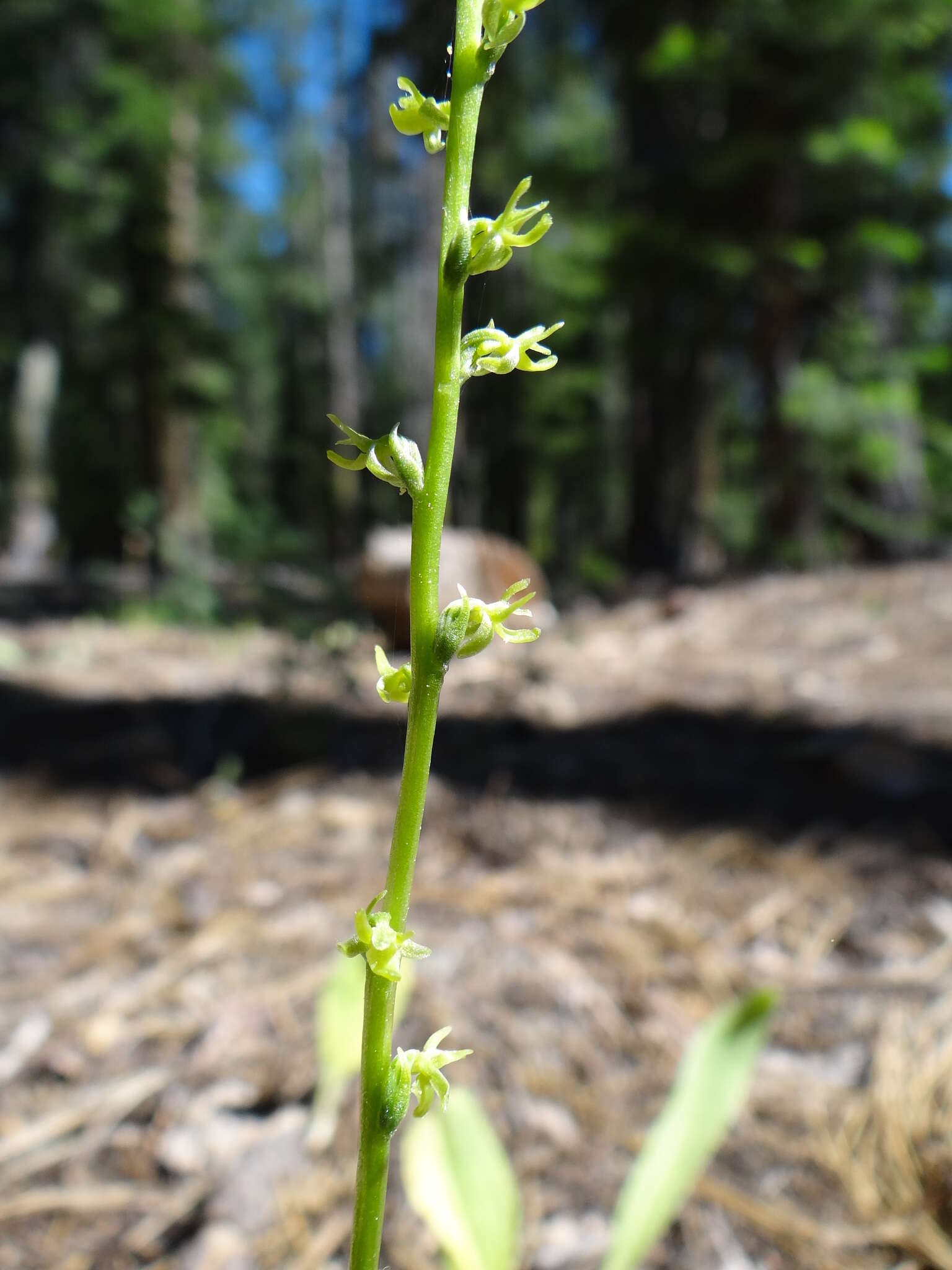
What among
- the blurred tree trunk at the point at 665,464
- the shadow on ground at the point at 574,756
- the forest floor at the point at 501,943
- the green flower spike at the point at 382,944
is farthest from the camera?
the blurred tree trunk at the point at 665,464

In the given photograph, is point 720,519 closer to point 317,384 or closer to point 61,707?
point 61,707

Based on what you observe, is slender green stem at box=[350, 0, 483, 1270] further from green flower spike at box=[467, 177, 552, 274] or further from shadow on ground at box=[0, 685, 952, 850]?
shadow on ground at box=[0, 685, 952, 850]

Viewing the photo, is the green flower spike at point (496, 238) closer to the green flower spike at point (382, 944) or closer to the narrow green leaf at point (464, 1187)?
the green flower spike at point (382, 944)

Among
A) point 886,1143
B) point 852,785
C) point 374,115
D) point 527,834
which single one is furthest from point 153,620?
point 374,115

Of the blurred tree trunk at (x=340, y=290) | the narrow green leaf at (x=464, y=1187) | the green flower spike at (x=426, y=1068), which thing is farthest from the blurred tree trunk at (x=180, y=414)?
the blurred tree trunk at (x=340, y=290)

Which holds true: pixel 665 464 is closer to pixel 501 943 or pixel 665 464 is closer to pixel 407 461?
pixel 501 943

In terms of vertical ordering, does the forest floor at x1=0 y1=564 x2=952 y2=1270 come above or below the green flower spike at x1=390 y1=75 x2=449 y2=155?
below

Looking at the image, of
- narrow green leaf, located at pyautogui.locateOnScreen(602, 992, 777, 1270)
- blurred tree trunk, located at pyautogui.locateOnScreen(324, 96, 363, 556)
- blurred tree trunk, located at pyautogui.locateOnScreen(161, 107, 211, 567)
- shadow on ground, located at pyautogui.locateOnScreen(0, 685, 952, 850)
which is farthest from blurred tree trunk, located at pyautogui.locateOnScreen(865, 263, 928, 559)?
blurred tree trunk, located at pyautogui.locateOnScreen(324, 96, 363, 556)

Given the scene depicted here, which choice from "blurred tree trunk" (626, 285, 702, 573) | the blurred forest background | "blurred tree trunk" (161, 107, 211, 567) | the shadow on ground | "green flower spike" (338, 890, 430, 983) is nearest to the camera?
"green flower spike" (338, 890, 430, 983)
